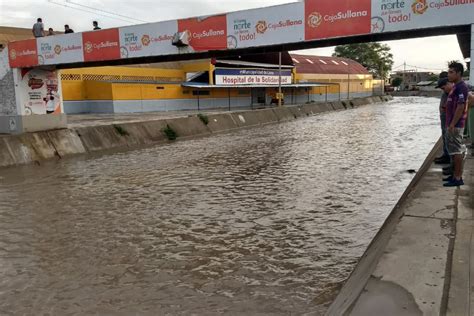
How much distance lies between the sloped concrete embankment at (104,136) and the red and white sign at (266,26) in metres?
7.59

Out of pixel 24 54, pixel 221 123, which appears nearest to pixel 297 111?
pixel 221 123

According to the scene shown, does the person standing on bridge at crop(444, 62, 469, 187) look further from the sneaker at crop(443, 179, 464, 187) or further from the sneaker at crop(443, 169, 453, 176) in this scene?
the sneaker at crop(443, 169, 453, 176)

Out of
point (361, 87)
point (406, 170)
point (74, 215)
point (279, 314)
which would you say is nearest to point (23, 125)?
point (74, 215)

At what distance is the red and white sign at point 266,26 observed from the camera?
10.8 meters

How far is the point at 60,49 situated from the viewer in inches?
591

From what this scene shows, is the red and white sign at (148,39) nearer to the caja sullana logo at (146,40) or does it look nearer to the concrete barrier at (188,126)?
the caja sullana logo at (146,40)

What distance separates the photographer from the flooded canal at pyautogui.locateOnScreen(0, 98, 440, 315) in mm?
4621

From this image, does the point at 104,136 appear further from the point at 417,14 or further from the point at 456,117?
the point at 456,117

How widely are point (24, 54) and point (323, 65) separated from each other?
45.1 m

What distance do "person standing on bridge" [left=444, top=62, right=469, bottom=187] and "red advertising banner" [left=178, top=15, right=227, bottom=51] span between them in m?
6.89

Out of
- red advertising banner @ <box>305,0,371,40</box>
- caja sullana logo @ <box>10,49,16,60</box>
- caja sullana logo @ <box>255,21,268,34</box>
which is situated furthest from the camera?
caja sullana logo @ <box>10,49,16,60</box>

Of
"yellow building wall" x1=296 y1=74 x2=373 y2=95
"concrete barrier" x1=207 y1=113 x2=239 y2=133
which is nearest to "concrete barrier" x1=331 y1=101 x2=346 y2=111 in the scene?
"yellow building wall" x1=296 y1=74 x2=373 y2=95

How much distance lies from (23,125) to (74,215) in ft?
29.0

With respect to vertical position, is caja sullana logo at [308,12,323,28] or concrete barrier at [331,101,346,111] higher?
caja sullana logo at [308,12,323,28]
